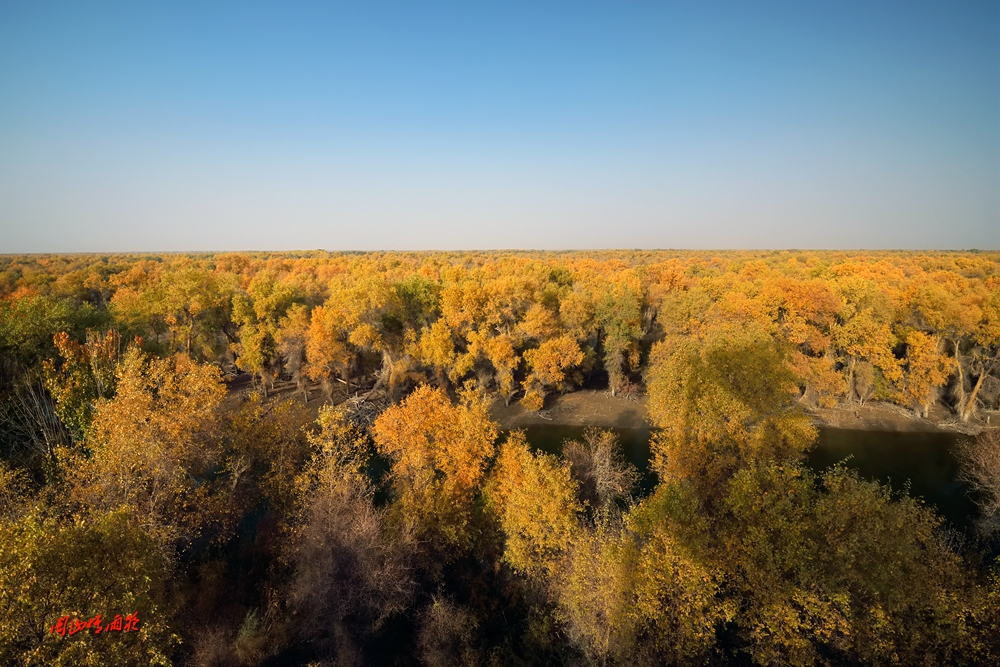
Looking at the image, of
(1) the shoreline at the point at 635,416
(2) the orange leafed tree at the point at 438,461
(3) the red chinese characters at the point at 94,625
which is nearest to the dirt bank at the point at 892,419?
(1) the shoreline at the point at 635,416

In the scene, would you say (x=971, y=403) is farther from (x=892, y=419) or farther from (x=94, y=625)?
(x=94, y=625)

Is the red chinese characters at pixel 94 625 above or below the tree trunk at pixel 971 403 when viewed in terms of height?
above

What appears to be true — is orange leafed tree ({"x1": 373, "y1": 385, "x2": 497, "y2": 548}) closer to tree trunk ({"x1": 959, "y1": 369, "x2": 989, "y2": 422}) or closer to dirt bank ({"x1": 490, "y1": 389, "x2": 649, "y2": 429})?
dirt bank ({"x1": 490, "y1": 389, "x2": 649, "y2": 429})

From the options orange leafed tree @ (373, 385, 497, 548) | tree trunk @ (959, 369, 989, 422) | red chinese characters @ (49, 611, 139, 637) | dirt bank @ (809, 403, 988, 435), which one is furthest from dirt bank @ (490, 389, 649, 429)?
red chinese characters @ (49, 611, 139, 637)

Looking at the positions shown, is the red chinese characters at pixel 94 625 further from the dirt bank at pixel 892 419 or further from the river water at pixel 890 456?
the dirt bank at pixel 892 419

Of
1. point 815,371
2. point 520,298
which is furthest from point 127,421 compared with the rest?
point 815,371

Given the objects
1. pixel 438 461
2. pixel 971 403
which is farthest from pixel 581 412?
pixel 971 403
